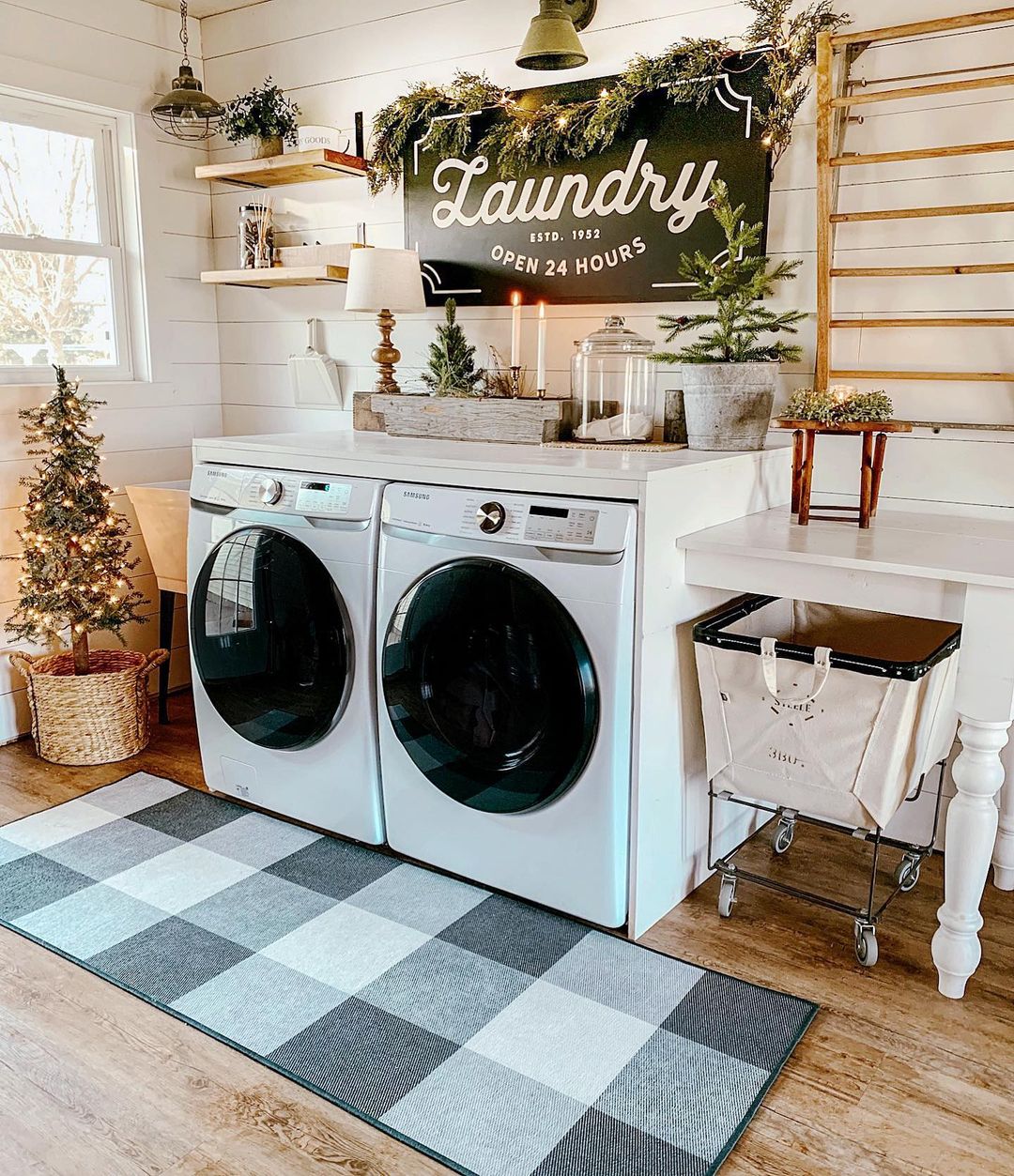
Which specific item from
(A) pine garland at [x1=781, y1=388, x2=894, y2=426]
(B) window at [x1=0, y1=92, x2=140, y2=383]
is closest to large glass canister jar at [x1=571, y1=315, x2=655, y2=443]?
(A) pine garland at [x1=781, y1=388, x2=894, y2=426]

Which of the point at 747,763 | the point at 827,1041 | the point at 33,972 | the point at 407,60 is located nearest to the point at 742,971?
the point at 827,1041

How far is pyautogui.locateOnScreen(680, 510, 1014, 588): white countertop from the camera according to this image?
6.11 feet

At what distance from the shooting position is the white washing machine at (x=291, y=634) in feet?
8.08

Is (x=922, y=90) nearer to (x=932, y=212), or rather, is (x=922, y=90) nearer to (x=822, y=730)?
(x=932, y=212)

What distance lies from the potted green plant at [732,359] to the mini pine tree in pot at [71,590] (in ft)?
5.89

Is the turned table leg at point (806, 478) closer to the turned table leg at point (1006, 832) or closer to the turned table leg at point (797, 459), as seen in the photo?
the turned table leg at point (797, 459)

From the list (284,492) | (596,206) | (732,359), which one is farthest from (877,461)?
(284,492)

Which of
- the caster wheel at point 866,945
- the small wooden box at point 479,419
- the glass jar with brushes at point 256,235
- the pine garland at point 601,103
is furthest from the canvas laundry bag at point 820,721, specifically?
the glass jar with brushes at point 256,235

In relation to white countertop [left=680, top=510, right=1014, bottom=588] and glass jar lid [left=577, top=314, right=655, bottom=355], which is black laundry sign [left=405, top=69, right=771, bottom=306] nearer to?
glass jar lid [left=577, top=314, right=655, bottom=355]

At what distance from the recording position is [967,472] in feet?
7.92

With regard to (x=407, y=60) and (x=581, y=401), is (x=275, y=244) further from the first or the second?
Answer: (x=581, y=401)

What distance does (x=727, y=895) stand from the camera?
2250mm

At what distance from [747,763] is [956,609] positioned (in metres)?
0.56

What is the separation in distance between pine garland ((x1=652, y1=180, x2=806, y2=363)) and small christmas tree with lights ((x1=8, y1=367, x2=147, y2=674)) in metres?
1.79
